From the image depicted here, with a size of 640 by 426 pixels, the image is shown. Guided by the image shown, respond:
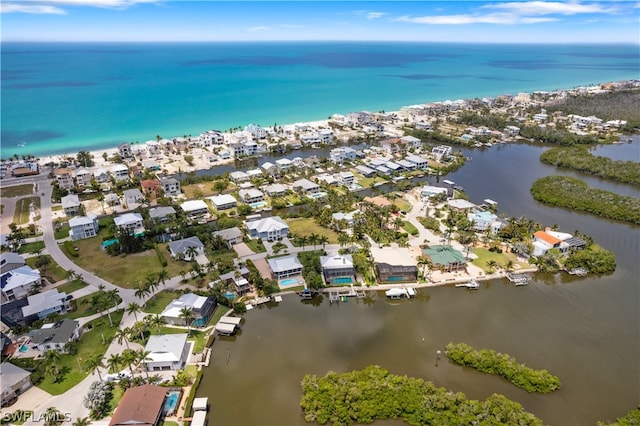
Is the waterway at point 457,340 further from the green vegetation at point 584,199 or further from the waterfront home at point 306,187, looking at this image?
the waterfront home at point 306,187

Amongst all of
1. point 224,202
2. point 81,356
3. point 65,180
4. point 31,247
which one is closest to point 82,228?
point 31,247

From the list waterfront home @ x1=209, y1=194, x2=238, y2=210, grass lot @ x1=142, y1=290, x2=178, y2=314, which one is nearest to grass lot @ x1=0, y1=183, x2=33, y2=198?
waterfront home @ x1=209, y1=194, x2=238, y2=210

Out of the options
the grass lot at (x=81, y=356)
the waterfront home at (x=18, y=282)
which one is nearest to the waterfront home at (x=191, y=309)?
the grass lot at (x=81, y=356)

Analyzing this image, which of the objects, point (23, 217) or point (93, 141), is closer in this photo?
point (23, 217)

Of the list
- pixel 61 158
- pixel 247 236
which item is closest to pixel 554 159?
pixel 247 236

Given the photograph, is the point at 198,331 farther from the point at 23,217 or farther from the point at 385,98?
the point at 385,98

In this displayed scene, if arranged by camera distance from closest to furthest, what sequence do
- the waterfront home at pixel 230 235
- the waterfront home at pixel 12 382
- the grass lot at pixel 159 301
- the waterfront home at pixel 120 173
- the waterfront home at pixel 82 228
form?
1. the waterfront home at pixel 12 382
2. the grass lot at pixel 159 301
3. the waterfront home at pixel 230 235
4. the waterfront home at pixel 82 228
5. the waterfront home at pixel 120 173

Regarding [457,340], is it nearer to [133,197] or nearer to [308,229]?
[308,229]
